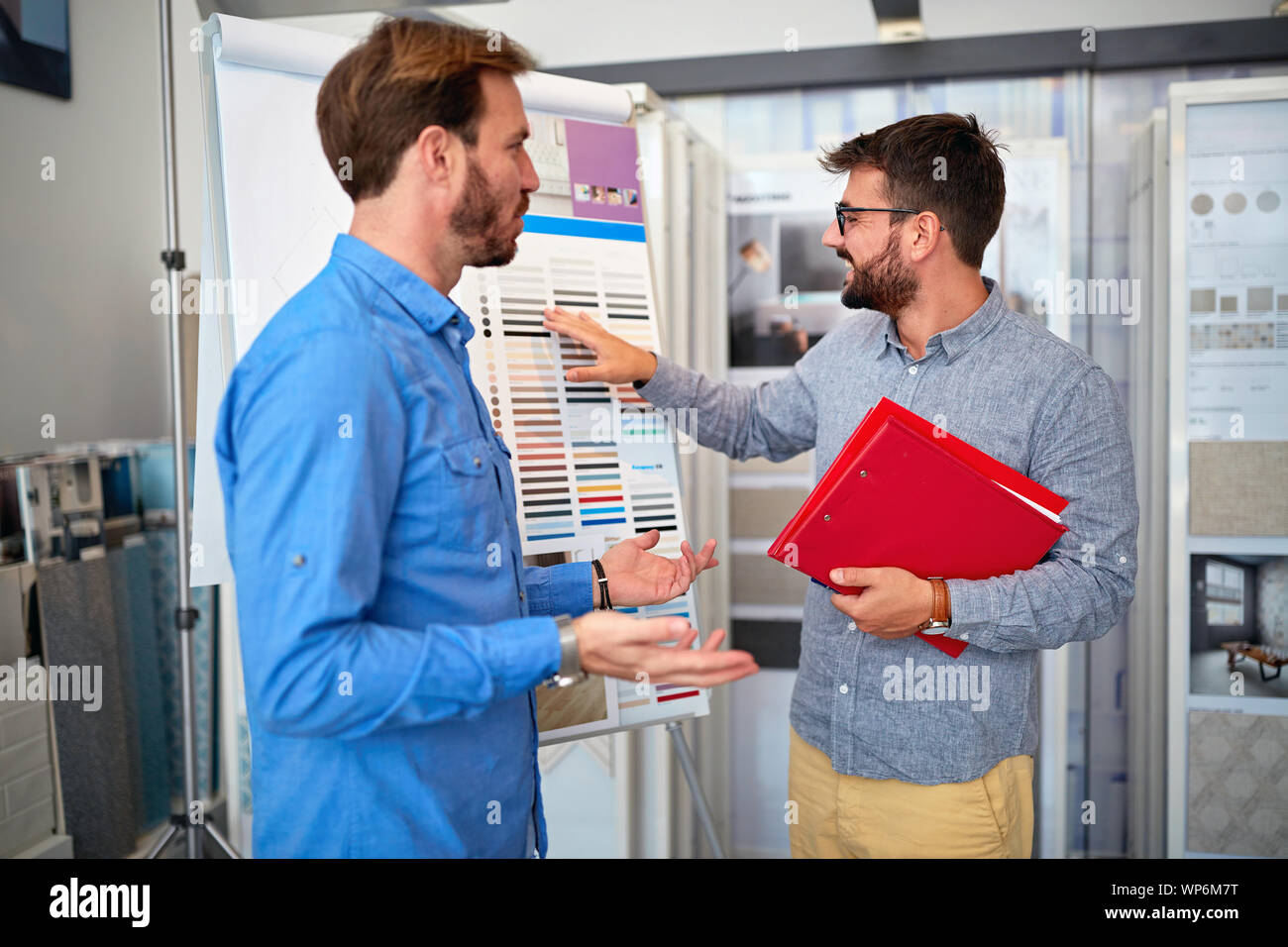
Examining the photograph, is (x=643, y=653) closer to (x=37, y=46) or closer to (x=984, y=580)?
(x=984, y=580)

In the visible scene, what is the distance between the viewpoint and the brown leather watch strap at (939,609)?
155cm

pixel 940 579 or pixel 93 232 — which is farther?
pixel 93 232

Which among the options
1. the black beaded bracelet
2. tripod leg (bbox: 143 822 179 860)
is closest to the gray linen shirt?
the black beaded bracelet

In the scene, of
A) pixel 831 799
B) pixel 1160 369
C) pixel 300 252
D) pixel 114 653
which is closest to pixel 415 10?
pixel 300 252

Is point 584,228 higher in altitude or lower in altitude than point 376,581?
higher

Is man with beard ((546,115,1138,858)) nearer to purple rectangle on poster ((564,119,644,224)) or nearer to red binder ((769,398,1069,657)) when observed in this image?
red binder ((769,398,1069,657))

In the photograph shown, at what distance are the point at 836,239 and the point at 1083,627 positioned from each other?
0.79 metres

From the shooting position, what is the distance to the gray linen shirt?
158 cm

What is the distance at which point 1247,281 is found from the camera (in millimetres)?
2584

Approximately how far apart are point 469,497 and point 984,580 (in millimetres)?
871

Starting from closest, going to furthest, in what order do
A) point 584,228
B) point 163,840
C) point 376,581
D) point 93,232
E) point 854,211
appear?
point 376,581 → point 854,211 → point 584,228 → point 163,840 → point 93,232

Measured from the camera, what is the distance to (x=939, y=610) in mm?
1555

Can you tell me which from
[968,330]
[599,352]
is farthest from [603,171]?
[968,330]
